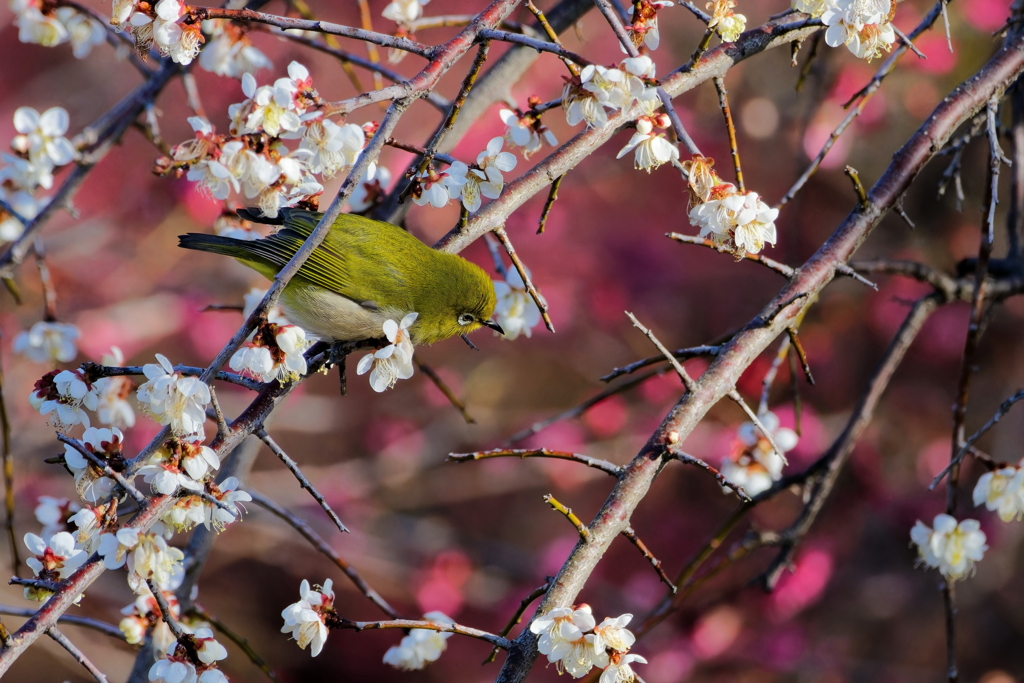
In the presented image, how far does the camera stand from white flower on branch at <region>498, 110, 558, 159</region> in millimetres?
1819

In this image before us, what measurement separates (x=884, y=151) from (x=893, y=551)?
7.68 feet

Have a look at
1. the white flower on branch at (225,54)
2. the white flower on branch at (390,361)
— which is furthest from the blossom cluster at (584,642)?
the white flower on branch at (225,54)

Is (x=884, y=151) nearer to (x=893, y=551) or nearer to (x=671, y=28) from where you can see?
(x=671, y=28)

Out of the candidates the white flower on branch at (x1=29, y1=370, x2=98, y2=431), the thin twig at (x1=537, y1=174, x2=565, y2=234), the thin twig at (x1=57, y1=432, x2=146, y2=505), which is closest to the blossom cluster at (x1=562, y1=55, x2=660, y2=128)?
the thin twig at (x1=537, y1=174, x2=565, y2=234)

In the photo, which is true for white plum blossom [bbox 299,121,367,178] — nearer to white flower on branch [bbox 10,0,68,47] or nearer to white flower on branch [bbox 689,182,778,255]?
white flower on branch [bbox 689,182,778,255]

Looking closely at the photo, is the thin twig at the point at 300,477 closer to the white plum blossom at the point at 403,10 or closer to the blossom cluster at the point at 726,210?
the blossom cluster at the point at 726,210

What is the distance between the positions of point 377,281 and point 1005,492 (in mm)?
1889

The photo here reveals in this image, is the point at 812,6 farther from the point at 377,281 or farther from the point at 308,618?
the point at 308,618

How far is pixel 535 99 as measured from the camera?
180cm

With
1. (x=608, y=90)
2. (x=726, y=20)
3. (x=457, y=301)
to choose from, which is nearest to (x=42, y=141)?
(x=457, y=301)

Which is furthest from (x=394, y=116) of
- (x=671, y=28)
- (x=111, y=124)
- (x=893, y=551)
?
(x=893, y=551)

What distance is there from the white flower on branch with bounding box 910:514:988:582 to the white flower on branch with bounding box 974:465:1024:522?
0.15 metres

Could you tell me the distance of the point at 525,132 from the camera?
1.83 metres

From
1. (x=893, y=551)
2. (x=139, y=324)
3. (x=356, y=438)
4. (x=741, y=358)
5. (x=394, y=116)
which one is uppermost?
(x=893, y=551)
